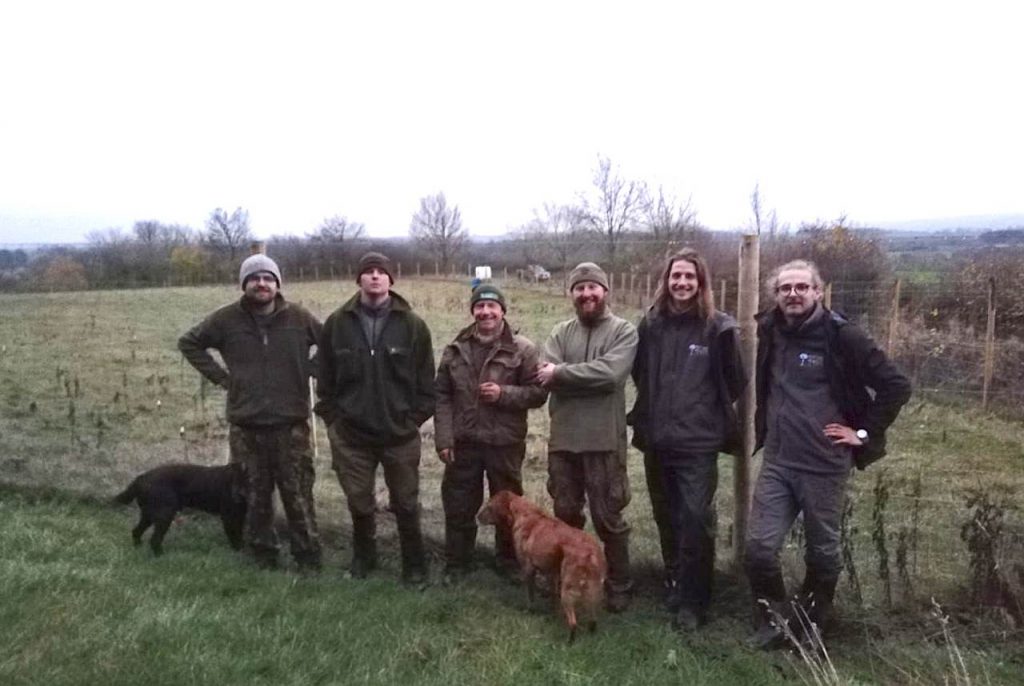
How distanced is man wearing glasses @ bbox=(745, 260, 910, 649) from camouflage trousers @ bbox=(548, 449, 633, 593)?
77cm

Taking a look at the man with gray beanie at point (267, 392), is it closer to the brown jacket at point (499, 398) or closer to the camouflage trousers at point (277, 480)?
the camouflage trousers at point (277, 480)

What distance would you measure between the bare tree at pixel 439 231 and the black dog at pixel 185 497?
19.7ft

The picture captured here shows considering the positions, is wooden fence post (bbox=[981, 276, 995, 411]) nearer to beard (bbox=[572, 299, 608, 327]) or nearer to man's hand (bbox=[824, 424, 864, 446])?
man's hand (bbox=[824, 424, 864, 446])

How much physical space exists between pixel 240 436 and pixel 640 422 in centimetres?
260

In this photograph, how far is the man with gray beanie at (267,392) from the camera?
17.2 feet

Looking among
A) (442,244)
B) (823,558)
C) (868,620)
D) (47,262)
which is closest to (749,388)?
(823,558)

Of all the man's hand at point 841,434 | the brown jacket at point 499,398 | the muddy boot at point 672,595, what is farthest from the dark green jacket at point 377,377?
the man's hand at point 841,434

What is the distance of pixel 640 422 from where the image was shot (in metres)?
4.79

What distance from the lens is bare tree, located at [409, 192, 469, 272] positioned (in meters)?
11.5

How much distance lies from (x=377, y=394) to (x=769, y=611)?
2547mm

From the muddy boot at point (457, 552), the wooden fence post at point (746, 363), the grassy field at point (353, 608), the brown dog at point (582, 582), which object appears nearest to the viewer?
the grassy field at point (353, 608)

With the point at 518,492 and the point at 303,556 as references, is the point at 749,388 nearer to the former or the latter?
the point at 518,492

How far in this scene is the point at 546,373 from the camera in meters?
4.67

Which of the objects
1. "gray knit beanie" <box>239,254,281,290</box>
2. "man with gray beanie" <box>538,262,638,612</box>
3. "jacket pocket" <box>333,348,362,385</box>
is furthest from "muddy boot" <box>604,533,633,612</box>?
"gray knit beanie" <box>239,254,281,290</box>
